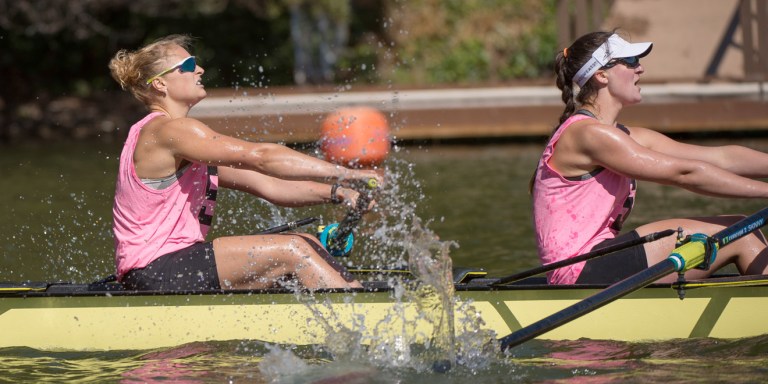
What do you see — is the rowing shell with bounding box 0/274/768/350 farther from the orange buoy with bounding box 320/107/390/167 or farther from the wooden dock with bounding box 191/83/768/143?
the wooden dock with bounding box 191/83/768/143

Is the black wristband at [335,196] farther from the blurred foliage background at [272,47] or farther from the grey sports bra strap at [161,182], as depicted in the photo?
the blurred foliage background at [272,47]

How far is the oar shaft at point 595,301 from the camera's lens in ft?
15.8

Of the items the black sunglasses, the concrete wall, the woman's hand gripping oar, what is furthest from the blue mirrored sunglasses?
the concrete wall

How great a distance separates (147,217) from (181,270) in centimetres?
29

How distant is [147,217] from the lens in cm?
523

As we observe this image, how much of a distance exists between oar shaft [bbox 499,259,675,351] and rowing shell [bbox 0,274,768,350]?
205 millimetres

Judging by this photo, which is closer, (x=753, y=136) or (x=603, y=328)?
(x=603, y=328)

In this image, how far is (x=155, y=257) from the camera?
5246mm

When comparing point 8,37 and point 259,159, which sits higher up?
point 8,37

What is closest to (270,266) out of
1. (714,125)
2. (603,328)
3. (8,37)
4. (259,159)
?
(259,159)

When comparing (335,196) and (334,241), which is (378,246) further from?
(335,196)

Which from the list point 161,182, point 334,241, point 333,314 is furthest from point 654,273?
point 161,182

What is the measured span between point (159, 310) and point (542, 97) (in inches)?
405

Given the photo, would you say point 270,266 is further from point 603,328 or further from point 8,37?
point 8,37
